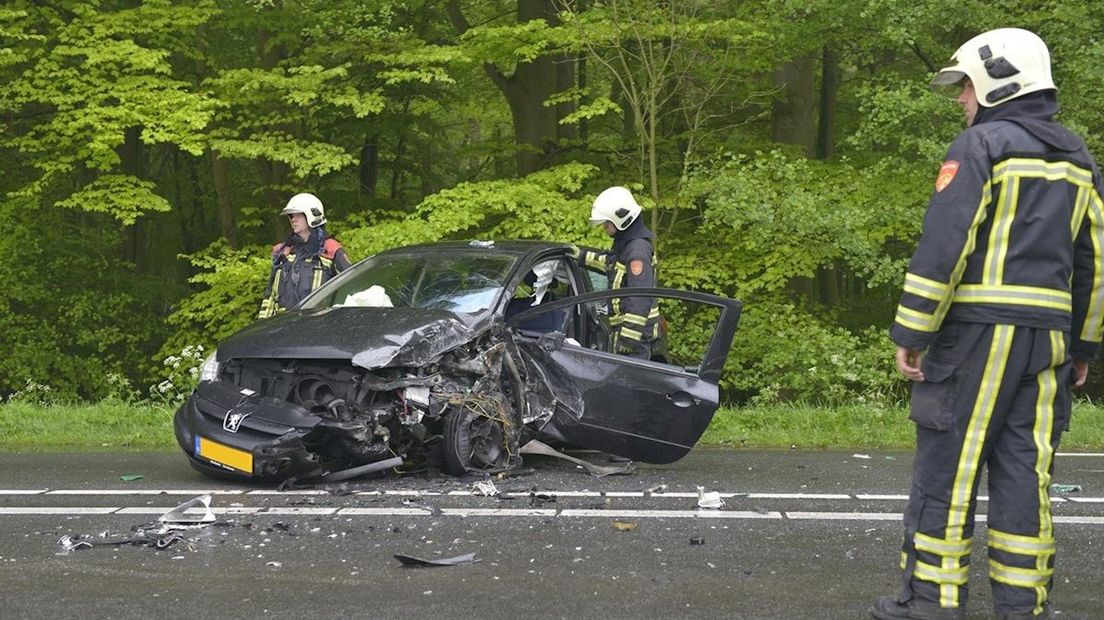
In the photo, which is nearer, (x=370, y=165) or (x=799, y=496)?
(x=799, y=496)

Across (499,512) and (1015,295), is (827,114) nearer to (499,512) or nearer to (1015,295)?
(499,512)

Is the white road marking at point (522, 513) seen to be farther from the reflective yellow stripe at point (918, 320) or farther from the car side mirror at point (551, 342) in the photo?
the reflective yellow stripe at point (918, 320)

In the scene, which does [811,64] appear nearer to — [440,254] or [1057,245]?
[440,254]

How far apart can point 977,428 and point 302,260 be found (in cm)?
599

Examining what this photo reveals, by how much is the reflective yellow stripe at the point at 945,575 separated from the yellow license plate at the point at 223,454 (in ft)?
12.5

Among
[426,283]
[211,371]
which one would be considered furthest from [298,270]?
[211,371]

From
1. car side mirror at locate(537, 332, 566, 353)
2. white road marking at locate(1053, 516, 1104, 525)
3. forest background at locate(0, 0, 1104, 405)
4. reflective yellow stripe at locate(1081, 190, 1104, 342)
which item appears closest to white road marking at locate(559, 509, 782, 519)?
white road marking at locate(1053, 516, 1104, 525)

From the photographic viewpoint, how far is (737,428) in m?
9.55

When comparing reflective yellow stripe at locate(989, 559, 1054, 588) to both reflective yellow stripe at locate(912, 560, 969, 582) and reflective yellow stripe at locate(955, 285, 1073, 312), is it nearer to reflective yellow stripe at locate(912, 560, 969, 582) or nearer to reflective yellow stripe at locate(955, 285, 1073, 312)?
reflective yellow stripe at locate(912, 560, 969, 582)

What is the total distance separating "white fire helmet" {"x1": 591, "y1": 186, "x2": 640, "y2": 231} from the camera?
8195 mm

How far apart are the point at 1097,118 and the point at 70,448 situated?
10.3m

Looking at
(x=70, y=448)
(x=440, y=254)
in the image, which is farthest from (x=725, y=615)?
(x=70, y=448)

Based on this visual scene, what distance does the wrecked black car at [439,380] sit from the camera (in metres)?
6.62

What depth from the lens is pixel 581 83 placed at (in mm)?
17203
